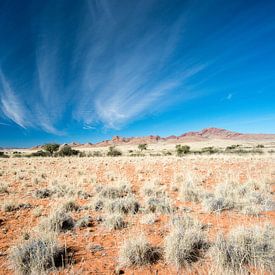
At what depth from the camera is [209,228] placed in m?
5.50

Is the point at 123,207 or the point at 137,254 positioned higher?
the point at 123,207

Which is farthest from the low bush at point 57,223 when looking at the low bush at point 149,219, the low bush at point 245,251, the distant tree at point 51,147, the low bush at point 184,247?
the distant tree at point 51,147

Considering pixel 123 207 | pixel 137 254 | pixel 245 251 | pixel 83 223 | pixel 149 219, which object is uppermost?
pixel 123 207

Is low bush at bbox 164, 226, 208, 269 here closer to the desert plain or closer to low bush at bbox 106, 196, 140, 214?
the desert plain

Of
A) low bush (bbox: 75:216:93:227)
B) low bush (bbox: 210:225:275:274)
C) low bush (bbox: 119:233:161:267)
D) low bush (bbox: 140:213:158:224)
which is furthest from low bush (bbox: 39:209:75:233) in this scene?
low bush (bbox: 210:225:275:274)

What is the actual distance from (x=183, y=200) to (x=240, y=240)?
4.16m

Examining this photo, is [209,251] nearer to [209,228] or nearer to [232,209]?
[209,228]

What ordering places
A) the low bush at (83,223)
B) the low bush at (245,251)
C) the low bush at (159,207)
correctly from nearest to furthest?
the low bush at (245,251) → the low bush at (83,223) → the low bush at (159,207)

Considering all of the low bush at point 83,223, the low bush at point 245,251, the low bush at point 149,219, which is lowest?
the low bush at point 245,251

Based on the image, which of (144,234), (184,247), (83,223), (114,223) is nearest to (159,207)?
(114,223)

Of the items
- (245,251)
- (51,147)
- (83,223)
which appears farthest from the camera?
(51,147)

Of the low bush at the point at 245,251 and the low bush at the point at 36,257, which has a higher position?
the low bush at the point at 36,257

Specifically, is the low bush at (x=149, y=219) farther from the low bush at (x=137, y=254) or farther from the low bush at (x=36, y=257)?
the low bush at (x=36, y=257)

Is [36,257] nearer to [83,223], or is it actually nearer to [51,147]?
[83,223]
